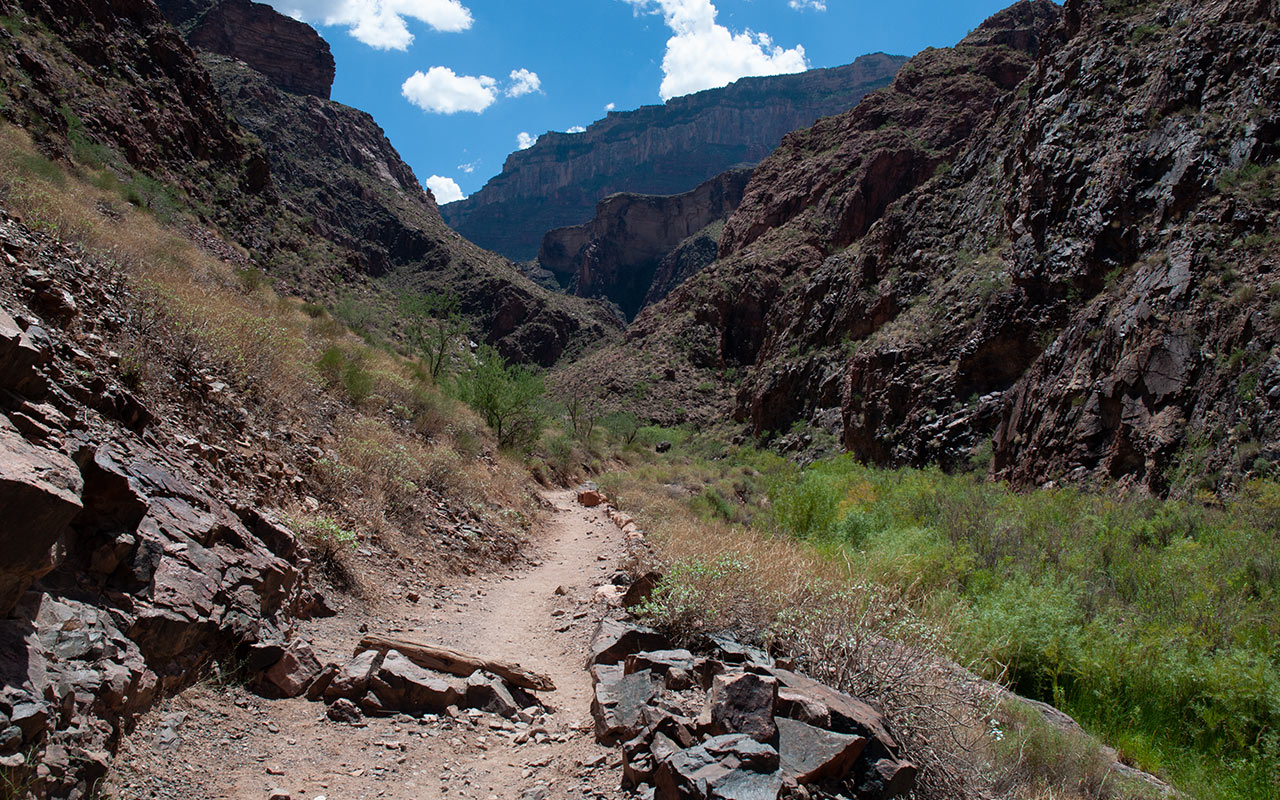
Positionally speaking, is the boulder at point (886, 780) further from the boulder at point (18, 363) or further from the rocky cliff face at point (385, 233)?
the rocky cliff face at point (385, 233)

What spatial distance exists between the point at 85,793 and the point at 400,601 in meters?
3.67

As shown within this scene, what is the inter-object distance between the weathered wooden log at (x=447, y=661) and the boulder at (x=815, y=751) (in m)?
2.15

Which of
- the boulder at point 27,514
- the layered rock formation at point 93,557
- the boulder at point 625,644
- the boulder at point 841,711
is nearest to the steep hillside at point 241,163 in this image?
the layered rock formation at point 93,557

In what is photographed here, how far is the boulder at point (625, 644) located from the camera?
14.9 feet

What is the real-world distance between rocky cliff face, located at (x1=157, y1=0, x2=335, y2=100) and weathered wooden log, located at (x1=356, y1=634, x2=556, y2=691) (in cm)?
10110

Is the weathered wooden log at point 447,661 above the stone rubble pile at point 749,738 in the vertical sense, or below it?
below

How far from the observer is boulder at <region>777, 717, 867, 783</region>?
2607 millimetres

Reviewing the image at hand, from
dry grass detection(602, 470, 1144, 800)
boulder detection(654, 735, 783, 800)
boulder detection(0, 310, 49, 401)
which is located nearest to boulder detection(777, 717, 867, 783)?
boulder detection(654, 735, 783, 800)

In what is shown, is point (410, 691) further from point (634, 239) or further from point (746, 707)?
point (634, 239)

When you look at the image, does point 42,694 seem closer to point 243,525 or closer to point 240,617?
point 240,617

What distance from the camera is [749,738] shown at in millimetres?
2754

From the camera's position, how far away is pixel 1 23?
69.1 feet

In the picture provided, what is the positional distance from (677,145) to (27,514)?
20318cm

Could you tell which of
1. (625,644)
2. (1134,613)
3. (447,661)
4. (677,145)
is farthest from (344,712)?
(677,145)
